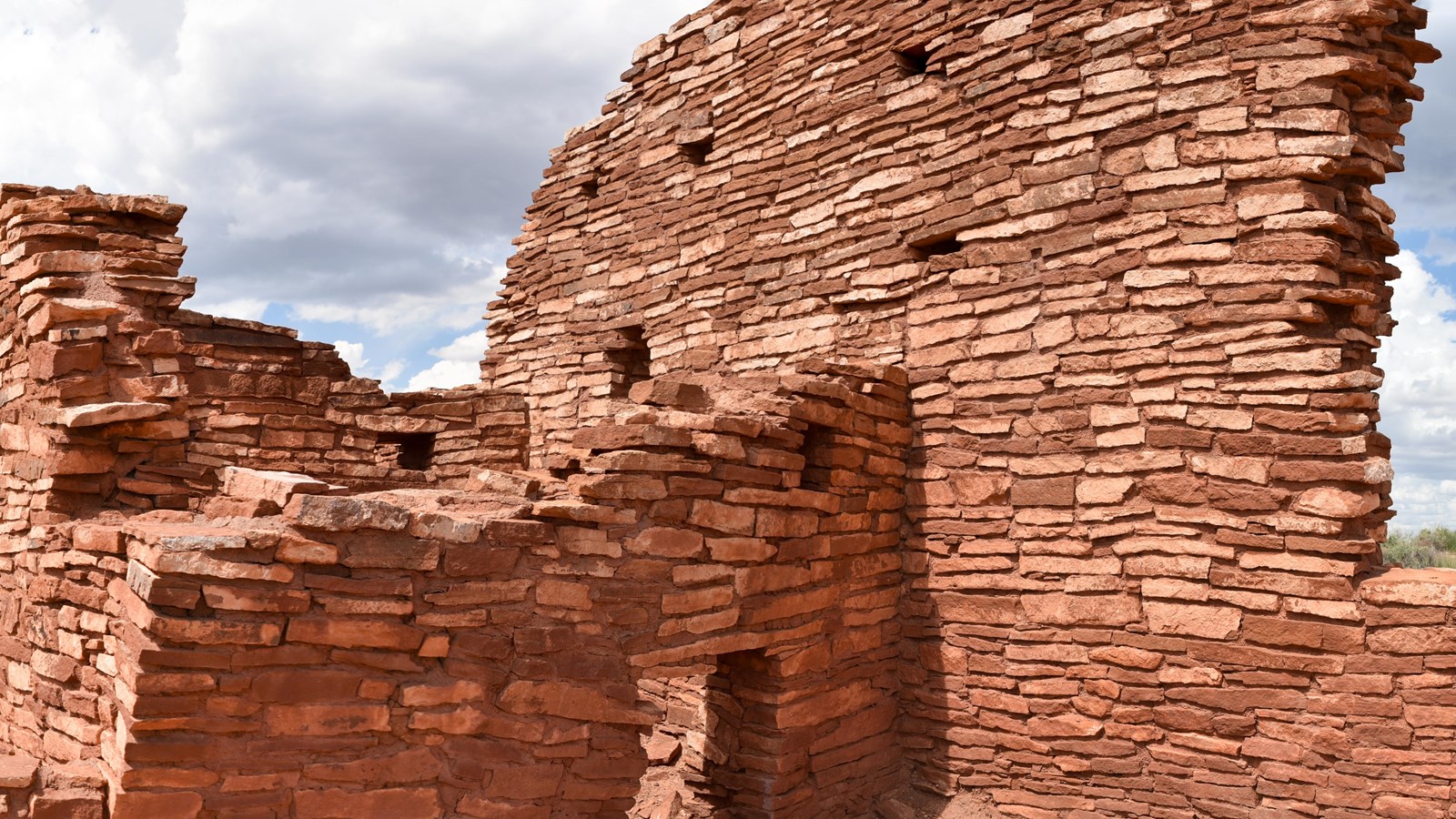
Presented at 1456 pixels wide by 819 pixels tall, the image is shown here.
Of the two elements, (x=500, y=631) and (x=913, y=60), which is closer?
(x=500, y=631)

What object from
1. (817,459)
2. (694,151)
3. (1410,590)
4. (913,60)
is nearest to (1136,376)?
(1410,590)

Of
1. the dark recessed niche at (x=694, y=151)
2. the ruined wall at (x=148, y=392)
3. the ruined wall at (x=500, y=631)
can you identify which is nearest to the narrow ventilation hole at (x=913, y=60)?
the dark recessed niche at (x=694, y=151)

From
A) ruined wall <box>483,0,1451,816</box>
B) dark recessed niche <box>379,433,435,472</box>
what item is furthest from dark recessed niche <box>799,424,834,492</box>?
dark recessed niche <box>379,433,435,472</box>

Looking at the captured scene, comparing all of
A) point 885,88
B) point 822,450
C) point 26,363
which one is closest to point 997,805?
point 822,450

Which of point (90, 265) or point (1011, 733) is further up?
point (90, 265)

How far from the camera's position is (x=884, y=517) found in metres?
6.55

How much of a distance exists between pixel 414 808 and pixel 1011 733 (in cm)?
340

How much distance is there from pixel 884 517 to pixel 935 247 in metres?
1.80

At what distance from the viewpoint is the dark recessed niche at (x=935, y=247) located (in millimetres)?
6742

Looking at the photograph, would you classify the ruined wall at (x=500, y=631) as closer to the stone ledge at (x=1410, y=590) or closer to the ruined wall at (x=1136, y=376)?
the ruined wall at (x=1136, y=376)

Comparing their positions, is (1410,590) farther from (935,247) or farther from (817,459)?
(935,247)

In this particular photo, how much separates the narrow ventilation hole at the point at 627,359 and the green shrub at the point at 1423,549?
8888mm

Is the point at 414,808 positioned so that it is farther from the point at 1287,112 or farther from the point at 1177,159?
the point at 1287,112

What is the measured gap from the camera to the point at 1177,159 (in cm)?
569
